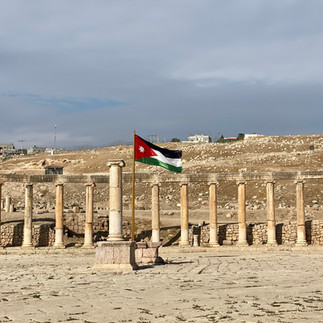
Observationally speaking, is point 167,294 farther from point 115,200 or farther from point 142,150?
point 142,150

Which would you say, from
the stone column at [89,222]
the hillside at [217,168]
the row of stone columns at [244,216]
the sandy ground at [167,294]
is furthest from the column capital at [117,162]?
the hillside at [217,168]

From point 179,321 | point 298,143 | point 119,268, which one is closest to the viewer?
point 179,321

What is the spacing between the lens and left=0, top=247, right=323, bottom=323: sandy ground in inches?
544

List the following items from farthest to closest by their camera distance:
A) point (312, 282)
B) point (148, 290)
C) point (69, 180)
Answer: point (69, 180) → point (312, 282) → point (148, 290)

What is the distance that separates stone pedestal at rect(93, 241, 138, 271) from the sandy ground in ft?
2.29

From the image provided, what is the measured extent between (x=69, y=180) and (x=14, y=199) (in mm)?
33338

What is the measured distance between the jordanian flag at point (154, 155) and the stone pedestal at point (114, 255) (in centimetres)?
641

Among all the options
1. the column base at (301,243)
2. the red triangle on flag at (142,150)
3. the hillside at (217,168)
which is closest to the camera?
the red triangle on flag at (142,150)

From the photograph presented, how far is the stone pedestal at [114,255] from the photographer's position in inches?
969

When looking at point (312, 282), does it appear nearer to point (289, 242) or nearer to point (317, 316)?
point (317, 316)

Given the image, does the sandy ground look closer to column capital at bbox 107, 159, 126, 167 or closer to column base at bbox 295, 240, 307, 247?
column capital at bbox 107, 159, 126, 167

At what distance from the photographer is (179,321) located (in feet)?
43.3

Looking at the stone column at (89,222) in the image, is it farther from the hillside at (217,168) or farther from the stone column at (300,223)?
the stone column at (300,223)

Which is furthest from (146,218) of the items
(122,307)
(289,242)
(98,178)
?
(122,307)
